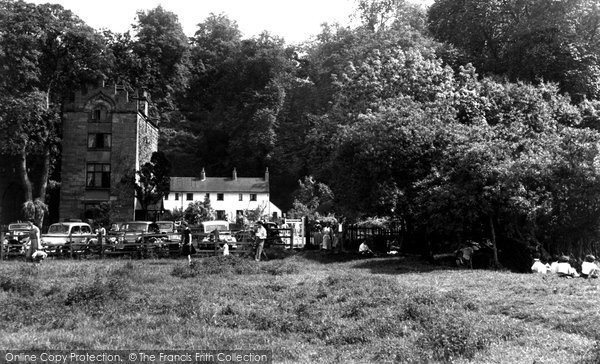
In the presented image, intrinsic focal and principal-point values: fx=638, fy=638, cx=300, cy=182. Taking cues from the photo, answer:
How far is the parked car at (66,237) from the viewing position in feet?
95.1

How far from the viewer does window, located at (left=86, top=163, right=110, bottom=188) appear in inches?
2051

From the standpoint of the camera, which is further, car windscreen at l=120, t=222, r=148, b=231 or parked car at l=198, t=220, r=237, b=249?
car windscreen at l=120, t=222, r=148, b=231

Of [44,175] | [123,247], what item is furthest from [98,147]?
[123,247]

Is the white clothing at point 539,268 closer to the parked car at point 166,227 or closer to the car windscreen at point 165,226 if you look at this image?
the parked car at point 166,227

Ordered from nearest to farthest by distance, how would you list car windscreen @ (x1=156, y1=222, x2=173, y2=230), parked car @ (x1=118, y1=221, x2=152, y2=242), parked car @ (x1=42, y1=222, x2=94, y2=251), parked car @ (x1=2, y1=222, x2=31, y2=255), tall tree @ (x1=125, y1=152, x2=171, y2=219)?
parked car @ (x1=2, y1=222, x2=31, y2=255) < parked car @ (x1=42, y1=222, x2=94, y2=251) < parked car @ (x1=118, y1=221, x2=152, y2=242) < car windscreen @ (x1=156, y1=222, x2=173, y2=230) < tall tree @ (x1=125, y1=152, x2=171, y2=219)

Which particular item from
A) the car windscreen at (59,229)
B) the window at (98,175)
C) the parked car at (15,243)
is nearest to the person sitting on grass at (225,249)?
the parked car at (15,243)

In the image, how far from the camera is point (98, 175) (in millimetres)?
52250

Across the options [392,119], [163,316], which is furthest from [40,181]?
[163,316]

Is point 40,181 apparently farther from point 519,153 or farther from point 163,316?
point 163,316

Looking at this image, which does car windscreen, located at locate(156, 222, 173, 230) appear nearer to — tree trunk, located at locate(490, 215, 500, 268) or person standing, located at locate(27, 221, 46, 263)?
person standing, located at locate(27, 221, 46, 263)

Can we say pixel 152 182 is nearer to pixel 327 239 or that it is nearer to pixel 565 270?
pixel 327 239

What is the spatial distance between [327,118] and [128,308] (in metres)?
25.2

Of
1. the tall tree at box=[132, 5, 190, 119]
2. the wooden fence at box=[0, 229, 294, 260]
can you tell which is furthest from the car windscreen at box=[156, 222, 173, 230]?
the tall tree at box=[132, 5, 190, 119]

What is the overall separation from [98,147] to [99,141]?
53cm
